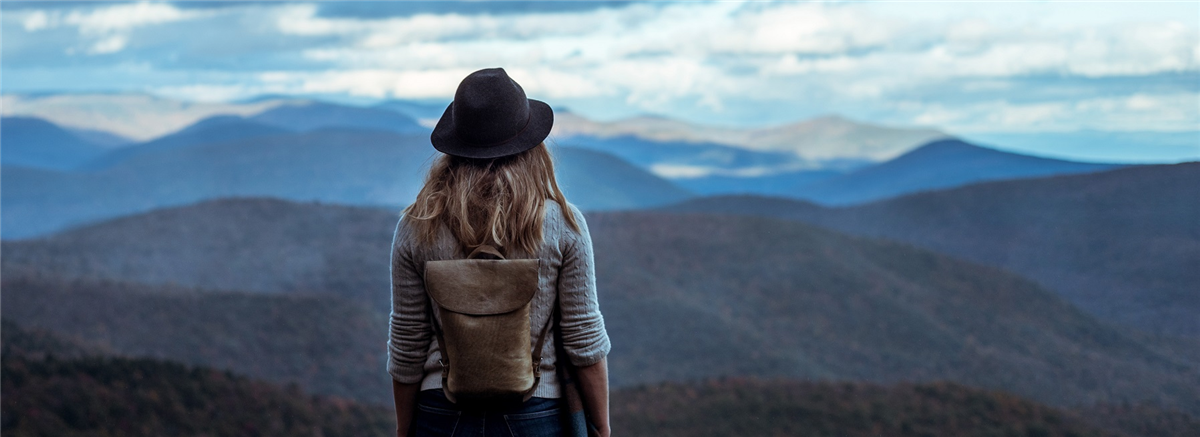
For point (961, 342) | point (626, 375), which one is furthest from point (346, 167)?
point (961, 342)

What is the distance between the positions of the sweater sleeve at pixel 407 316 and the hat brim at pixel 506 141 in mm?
248

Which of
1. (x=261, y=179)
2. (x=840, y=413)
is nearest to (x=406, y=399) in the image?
(x=840, y=413)

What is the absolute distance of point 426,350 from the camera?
2406 millimetres

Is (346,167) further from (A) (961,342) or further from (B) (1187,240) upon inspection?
(B) (1187,240)

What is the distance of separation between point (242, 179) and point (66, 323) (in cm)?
1852

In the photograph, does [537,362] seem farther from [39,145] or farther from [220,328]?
[39,145]

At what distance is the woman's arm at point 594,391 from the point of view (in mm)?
2379

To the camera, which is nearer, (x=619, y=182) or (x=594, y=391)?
(x=594, y=391)

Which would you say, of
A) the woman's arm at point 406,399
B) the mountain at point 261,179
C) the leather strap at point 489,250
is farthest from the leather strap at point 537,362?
the mountain at point 261,179

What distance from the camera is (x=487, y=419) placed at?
2.31 metres

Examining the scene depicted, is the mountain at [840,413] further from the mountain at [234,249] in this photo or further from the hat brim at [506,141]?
the mountain at [234,249]

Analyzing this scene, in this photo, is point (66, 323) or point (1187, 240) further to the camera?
point (1187, 240)

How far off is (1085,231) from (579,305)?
79.8 ft

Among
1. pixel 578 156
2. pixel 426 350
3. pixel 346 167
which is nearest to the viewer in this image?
pixel 426 350
